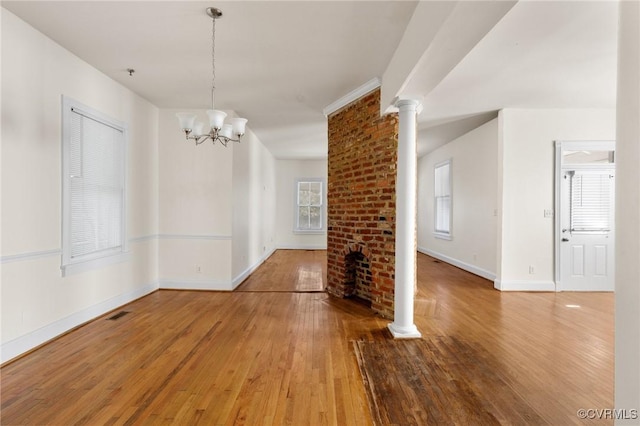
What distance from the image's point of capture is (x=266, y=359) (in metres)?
2.63

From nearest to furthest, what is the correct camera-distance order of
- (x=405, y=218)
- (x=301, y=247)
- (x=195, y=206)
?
(x=405, y=218) → (x=195, y=206) → (x=301, y=247)

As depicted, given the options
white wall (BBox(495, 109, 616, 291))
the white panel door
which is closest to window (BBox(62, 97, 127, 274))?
white wall (BBox(495, 109, 616, 291))

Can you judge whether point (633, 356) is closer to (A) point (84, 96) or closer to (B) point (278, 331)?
(B) point (278, 331)

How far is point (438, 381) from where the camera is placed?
2330mm

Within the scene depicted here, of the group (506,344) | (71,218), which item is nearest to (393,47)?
(506,344)

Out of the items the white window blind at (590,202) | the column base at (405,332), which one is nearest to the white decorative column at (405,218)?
the column base at (405,332)

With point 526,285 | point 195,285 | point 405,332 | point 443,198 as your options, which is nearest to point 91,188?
point 195,285

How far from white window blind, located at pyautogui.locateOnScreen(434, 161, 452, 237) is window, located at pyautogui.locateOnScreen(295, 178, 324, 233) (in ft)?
11.1

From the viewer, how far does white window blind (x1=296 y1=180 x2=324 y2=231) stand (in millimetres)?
9773

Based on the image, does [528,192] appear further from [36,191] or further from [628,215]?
[36,191]

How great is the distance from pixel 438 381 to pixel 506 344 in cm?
110

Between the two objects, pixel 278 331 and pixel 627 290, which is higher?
pixel 627 290

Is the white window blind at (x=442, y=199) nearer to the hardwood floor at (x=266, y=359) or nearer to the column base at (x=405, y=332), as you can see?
the hardwood floor at (x=266, y=359)

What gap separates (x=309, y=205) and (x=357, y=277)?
17.9 feet
